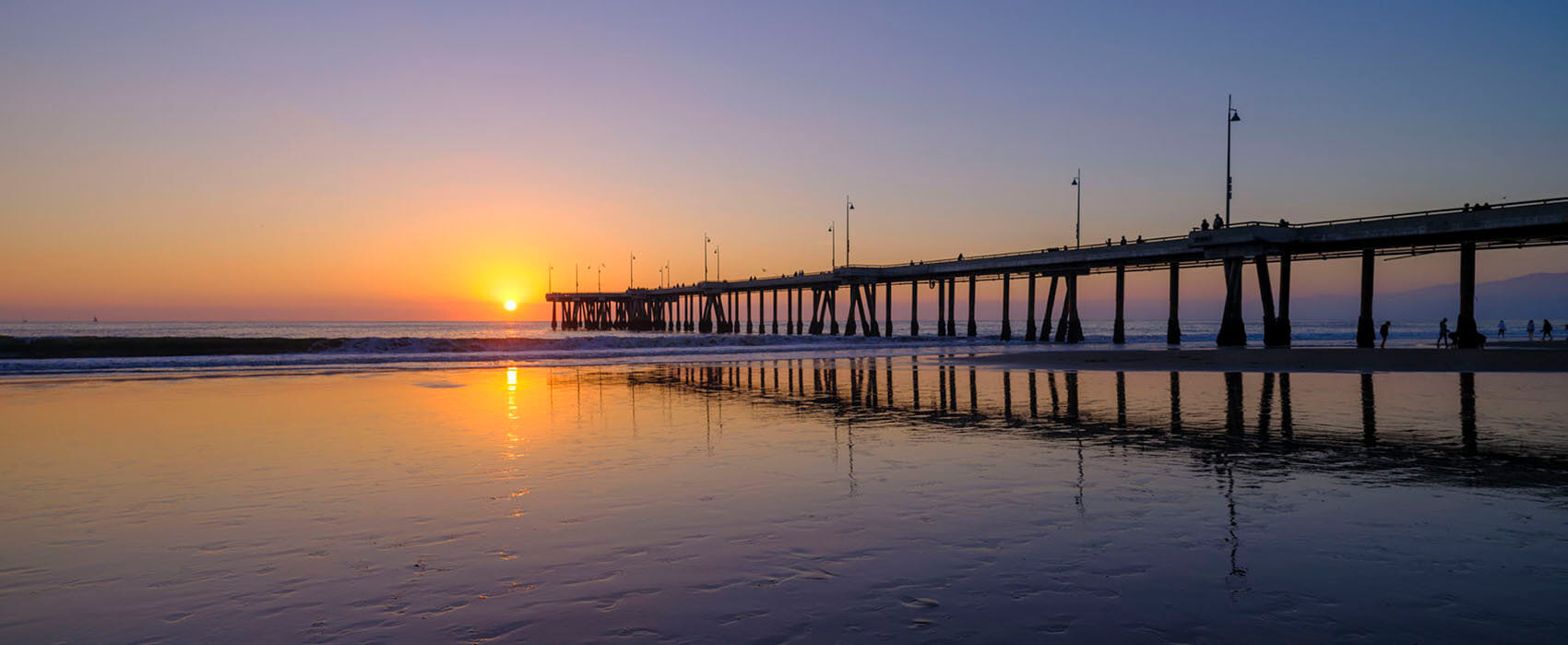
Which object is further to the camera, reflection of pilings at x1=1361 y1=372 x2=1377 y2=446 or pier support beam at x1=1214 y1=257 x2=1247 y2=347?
pier support beam at x1=1214 y1=257 x2=1247 y2=347

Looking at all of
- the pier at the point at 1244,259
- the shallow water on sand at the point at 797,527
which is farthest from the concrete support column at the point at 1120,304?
the shallow water on sand at the point at 797,527

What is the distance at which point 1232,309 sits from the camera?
43531 millimetres

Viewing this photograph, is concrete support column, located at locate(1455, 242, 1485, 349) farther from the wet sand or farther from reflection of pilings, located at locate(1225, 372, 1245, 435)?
reflection of pilings, located at locate(1225, 372, 1245, 435)

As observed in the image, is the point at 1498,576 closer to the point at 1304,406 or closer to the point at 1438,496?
the point at 1438,496

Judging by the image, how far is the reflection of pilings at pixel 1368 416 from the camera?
39.9ft

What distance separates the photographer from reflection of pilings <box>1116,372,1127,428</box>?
47.7 ft

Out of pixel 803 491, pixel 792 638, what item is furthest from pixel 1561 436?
pixel 792 638

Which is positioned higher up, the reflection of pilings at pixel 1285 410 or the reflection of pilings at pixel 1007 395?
the reflection of pilings at pixel 1285 410

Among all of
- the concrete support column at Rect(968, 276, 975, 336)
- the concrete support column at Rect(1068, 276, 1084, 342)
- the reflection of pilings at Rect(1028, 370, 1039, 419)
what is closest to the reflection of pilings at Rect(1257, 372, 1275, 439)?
the reflection of pilings at Rect(1028, 370, 1039, 419)

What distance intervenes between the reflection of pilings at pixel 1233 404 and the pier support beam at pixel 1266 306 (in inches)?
799

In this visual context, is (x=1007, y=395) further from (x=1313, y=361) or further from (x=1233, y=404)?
(x=1313, y=361)

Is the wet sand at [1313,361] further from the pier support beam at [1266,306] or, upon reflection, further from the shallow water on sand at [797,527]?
the shallow water on sand at [797,527]

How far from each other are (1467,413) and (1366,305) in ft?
99.9

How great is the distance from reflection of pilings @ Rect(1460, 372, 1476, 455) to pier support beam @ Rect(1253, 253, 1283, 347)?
19954mm
